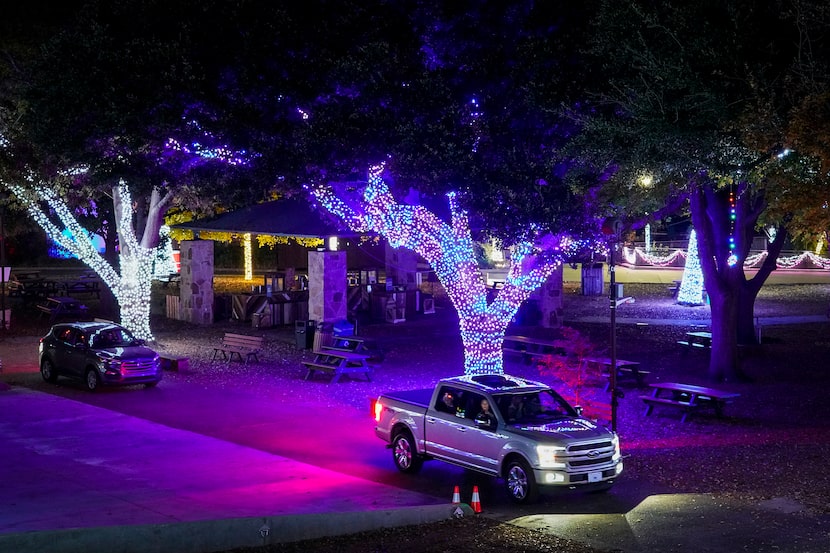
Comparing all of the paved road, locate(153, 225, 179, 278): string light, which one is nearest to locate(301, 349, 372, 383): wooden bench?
the paved road

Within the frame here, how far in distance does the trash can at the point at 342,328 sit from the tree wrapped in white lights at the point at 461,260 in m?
5.85

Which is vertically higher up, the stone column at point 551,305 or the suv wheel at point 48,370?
the stone column at point 551,305

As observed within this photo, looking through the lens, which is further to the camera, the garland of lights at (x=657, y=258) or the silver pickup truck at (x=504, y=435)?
the garland of lights at (x=657, y=258)

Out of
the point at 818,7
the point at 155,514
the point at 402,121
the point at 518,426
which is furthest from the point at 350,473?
the point at 818,7

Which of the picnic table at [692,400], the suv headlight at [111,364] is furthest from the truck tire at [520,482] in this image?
the suv headlight at [111,364]

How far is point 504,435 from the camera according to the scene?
1334 centimetres

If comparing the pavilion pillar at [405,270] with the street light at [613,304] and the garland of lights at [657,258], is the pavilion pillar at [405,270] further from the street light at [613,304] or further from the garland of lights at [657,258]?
the garland of lights at [657,258]

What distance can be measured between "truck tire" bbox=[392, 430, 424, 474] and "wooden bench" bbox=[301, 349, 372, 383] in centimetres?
806

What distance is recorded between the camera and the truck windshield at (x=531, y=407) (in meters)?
13.8

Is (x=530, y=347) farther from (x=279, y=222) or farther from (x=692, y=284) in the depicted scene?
(x=692, y=284)

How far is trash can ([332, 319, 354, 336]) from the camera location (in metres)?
28.0

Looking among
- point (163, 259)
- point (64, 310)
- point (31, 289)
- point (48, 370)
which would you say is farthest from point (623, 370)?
point (163, 259)

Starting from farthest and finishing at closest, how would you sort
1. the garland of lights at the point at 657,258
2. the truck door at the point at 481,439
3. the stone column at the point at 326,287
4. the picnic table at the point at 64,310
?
the garland of lights at the point at 657,258
the picnic table at the point at 64,310
the stone column at the point at 326,287
the truck door at the point at 481,439

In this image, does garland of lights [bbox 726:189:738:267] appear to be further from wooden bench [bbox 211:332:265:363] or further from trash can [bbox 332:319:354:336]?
wooden bench [bbox 211:332:265:363]
